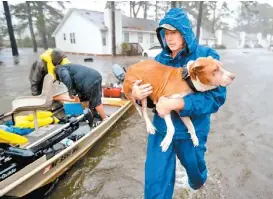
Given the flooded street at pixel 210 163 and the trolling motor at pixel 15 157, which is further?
the flooded street at pixel 210 163

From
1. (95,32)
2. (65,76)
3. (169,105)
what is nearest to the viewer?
(169,105)

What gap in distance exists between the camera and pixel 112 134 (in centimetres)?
631

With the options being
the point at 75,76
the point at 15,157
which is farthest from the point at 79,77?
the point at 15,157

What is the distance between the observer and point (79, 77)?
5645 millimetres

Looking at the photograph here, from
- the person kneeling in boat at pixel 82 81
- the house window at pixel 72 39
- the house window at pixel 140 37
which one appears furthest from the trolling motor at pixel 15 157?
the house window at pixel 140 37

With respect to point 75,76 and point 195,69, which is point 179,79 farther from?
point 75,76

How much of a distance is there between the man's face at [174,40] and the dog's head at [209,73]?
33cm

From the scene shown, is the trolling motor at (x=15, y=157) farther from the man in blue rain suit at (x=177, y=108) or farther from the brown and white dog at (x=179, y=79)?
the brown and white dog at (x=179, y=79)

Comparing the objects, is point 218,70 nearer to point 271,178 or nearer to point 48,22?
point 271,178

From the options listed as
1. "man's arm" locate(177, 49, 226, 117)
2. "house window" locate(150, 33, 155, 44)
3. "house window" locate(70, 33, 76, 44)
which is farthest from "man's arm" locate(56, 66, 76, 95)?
"house window" locate(150, 33, 155, 44)

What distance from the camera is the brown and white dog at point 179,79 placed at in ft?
6.86

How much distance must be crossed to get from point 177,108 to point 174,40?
2.15ft

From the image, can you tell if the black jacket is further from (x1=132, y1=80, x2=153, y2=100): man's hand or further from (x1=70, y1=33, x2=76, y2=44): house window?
(x1=70, y1=33, x2=76, y2=44): house window

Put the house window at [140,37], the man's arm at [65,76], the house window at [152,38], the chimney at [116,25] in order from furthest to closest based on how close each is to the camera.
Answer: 1. the house window at [152,38]
2. the house window at [140,37]
3. the chimney at [116,25]
4. the man's arm at [65,76]
